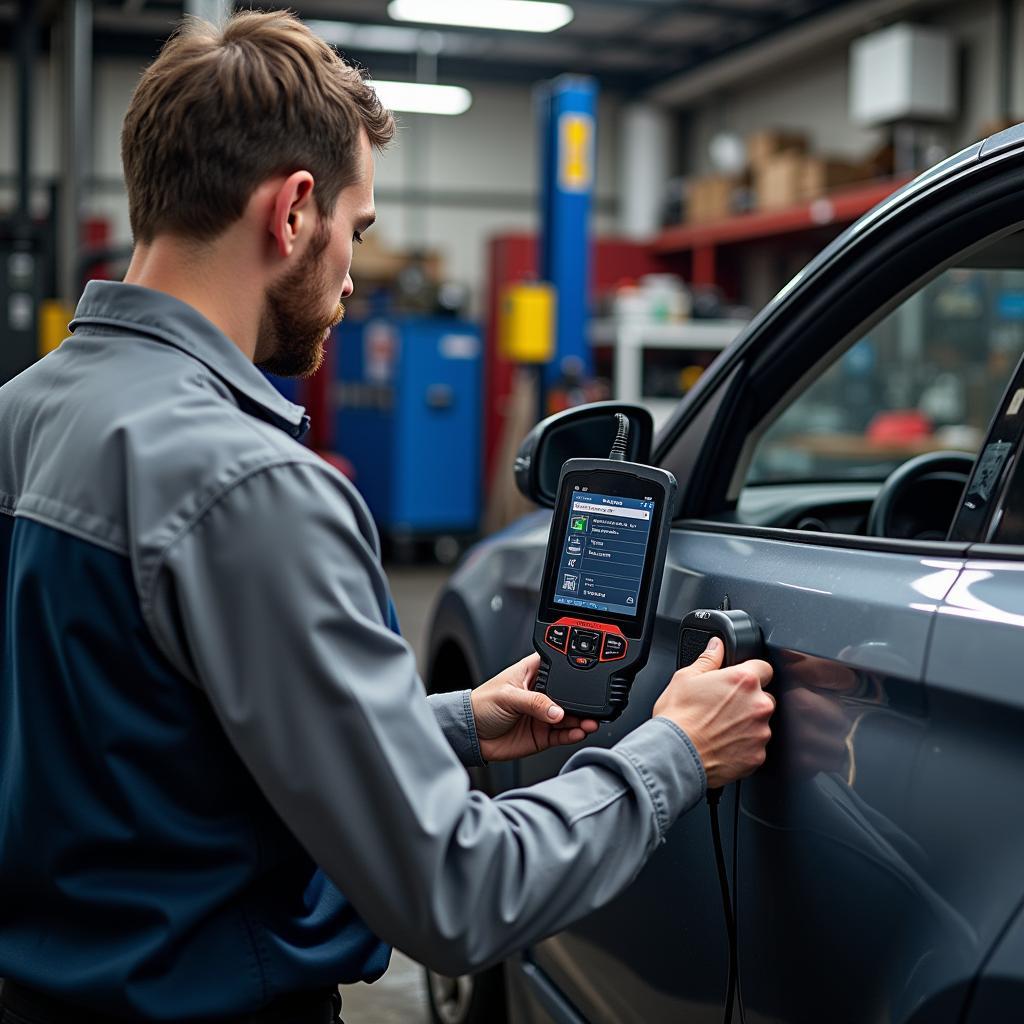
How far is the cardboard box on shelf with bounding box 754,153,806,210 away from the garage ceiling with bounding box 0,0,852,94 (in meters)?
1.39


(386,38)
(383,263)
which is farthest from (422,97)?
(383,263)

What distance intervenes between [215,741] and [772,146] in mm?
11239

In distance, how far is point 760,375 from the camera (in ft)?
5.66

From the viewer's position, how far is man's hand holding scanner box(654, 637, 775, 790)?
50.2 inches

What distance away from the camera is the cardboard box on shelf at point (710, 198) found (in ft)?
39.7

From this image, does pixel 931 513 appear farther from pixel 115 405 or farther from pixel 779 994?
pixel 115 405

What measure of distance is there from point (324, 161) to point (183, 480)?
0.34 meters

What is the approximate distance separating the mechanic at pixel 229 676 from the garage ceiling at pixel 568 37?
11.0 metres

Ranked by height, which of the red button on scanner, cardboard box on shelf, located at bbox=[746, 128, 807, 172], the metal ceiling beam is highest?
the metal ceiling beam

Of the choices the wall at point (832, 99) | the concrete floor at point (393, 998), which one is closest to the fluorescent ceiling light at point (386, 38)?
the wall at point (832, 99)

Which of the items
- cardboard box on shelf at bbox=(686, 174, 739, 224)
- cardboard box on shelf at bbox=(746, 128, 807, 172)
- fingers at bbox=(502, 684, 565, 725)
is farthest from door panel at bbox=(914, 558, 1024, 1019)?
cardboard box on shelf at bbox=(686, 174, 739, 224)

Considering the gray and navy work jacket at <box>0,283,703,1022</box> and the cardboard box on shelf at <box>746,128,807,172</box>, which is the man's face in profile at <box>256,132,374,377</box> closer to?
the gray and navy work jacket at <box>0,283,703,1022</box>

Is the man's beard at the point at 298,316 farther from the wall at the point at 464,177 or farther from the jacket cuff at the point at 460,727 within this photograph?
the wall at the point at 464,177

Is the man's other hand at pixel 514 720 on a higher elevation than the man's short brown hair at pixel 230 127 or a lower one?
lower
